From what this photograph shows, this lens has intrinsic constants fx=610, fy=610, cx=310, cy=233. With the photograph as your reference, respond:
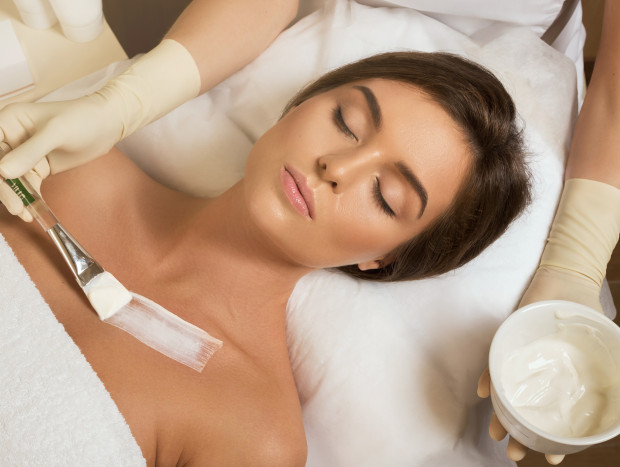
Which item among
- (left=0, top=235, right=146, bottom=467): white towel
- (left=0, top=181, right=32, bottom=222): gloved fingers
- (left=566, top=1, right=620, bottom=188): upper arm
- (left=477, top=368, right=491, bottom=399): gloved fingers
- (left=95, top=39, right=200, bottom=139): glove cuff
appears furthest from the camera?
(left=566, top=1, right=620, bottom=188): upper arm

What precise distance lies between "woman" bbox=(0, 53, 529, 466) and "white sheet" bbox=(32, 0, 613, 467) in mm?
74

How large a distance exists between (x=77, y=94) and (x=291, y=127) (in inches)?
23.3

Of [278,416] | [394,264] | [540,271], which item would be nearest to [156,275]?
[278,416]

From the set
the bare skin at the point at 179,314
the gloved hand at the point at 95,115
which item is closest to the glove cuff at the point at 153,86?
the gloved hand at the point at 95,115

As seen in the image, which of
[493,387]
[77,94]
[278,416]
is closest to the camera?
[493,387]

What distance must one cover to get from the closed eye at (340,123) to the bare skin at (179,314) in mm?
318

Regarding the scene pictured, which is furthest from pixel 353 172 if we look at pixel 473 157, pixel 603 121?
pixel 603 121

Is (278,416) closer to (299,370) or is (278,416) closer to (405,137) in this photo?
(299,370)

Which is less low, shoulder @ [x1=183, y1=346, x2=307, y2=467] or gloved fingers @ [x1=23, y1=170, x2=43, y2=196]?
gloved fingers @ [x1=23, y1=170, x2=43, y2=196]

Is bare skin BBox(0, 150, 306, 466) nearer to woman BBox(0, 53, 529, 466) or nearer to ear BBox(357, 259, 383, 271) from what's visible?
woman BBox(0, 53, 529, 466)

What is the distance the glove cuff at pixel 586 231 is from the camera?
1.32m

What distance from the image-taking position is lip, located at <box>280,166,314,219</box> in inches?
42.1

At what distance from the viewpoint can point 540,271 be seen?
135cm

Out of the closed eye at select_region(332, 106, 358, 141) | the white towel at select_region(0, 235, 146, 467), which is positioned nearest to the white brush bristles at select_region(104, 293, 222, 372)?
the white towel at select_region(0, 235, 146, 467)
